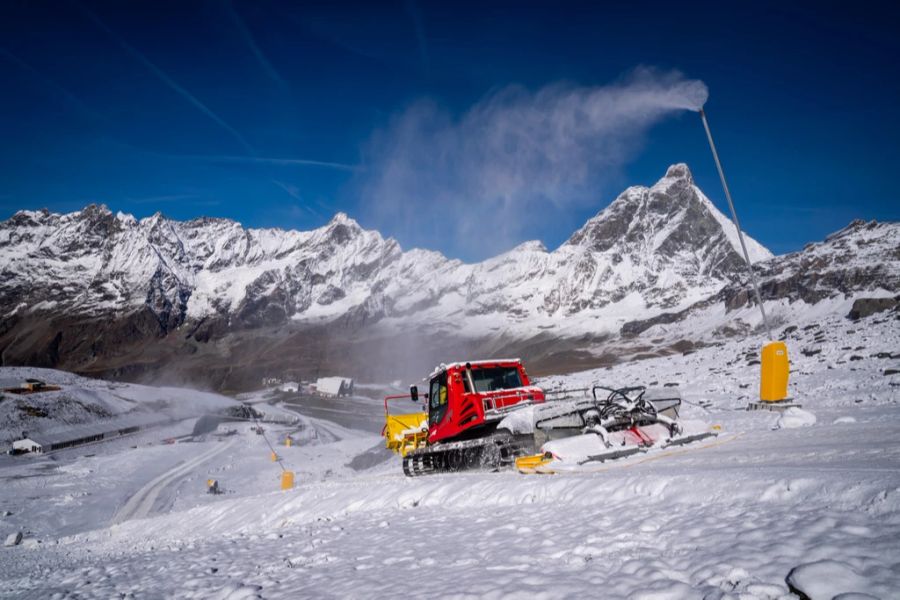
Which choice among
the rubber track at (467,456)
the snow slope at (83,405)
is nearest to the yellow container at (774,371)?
the rubber track at (467,456)

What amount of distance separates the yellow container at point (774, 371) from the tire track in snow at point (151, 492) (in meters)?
24.0

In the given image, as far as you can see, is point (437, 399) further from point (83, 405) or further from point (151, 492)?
point (83, 405)

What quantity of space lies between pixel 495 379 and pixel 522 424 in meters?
3.38

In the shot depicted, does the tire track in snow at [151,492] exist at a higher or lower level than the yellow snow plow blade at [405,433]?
lower

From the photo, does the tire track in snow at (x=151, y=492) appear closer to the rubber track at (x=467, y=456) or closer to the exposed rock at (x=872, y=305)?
the rubber track at (x=467, y=456)

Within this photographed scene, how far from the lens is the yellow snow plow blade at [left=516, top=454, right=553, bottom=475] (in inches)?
339

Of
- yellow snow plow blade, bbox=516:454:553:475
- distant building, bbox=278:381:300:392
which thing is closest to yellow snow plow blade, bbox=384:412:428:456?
yellow snow plow blade, bbox=516:454:553:475

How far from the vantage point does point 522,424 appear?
10.5 m

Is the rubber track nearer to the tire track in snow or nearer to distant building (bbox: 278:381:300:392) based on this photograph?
the tire track in snow

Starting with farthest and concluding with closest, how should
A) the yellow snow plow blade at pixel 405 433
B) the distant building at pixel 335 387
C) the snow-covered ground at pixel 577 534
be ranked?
the distant building at pixel 335 387
the yellow snow plow blade at pixel 405 433
the snow-covered ground at pixel 577 534

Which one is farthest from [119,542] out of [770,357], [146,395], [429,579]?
[146,395]

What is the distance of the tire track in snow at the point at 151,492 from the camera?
22891 millimetres

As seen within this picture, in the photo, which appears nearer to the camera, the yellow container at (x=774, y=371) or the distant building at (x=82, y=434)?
the yellow container at (x=774, y=371)

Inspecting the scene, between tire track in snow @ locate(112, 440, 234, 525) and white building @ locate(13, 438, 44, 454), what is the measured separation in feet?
49.8
